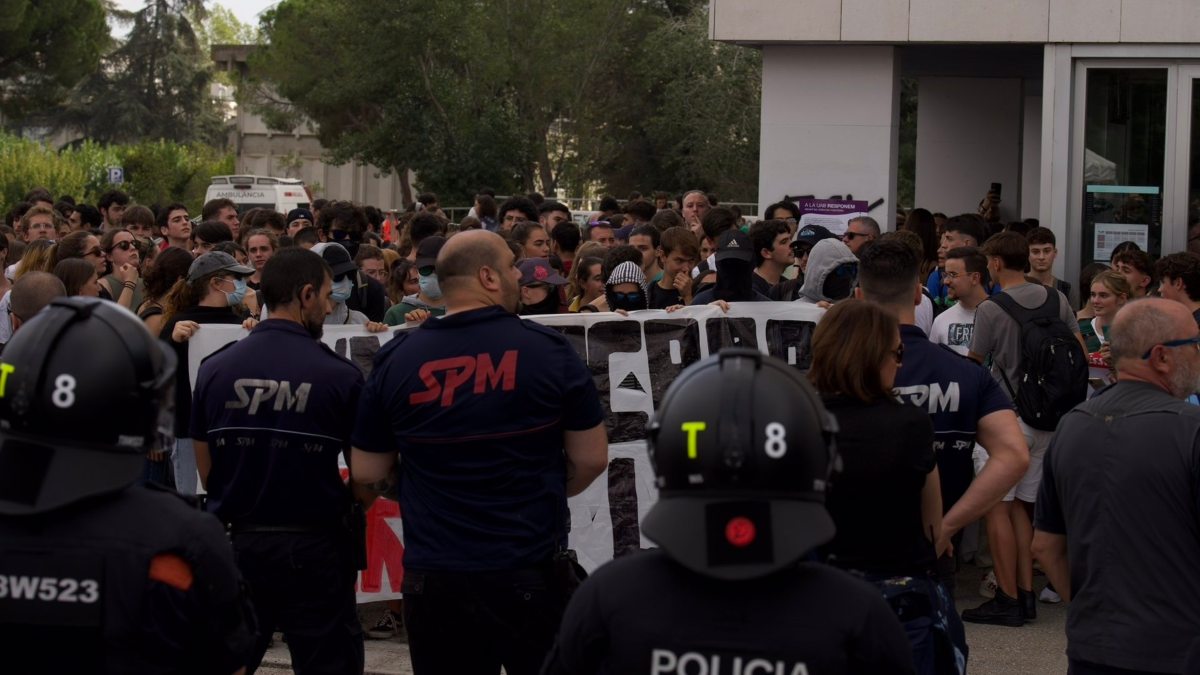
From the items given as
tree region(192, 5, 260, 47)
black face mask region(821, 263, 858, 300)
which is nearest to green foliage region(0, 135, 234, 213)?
black face mask region(821, 263, 858, 300)

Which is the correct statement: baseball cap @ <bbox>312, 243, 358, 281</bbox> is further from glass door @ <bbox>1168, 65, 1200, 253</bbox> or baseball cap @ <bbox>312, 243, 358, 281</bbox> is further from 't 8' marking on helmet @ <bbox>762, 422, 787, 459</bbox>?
glass door @ <bbox>1168, 65, 1200, 253</bbox>

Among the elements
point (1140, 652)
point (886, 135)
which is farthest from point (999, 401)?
point (886, 135)

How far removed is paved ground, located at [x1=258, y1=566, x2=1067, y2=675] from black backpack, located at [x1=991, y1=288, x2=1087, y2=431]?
1096mm

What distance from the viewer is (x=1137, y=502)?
4.41 m

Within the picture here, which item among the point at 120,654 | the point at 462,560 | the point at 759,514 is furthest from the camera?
the point at 462,560

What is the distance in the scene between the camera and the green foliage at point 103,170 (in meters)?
39.7

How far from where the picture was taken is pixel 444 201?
43812mm

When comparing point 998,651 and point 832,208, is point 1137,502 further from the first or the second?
point 832,208

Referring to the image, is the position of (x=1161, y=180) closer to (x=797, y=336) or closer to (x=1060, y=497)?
(x=797, y=336)

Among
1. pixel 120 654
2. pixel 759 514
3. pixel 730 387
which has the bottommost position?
pixel 120 654

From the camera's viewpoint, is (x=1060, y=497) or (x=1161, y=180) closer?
(x=1060, y=497)

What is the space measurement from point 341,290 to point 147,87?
76.8m

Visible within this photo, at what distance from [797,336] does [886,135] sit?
795 cm

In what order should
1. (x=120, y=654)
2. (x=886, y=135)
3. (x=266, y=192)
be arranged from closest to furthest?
(x=120, y=654) < (x=886, y=135) < (x=266, y=192)
